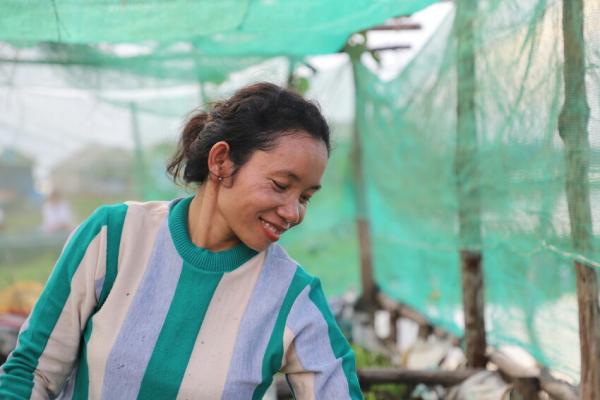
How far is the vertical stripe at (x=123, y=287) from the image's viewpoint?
4.88ft

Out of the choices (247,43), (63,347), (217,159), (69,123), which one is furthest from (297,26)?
(69,123)

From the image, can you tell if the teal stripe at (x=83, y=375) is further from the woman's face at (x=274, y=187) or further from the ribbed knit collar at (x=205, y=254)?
the woman's face at (x=274, y=187)

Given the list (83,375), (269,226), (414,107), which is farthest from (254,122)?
(414,107)

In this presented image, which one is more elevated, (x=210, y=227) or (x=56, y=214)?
(x=210, y=227)

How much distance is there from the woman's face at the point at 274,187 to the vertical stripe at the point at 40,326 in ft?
1.15

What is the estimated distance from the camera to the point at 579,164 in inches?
88.1

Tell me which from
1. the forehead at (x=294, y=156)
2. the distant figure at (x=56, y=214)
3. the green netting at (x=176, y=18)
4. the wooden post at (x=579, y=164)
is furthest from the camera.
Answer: the distant figure at (x=56, y=214)

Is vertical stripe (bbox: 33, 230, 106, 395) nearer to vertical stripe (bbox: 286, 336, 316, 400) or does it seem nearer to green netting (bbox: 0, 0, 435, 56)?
vertical stripe (bbox: 286, 336, 316, 400)

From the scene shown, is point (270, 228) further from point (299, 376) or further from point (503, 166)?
point (503, 166)

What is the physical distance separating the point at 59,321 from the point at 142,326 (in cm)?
19

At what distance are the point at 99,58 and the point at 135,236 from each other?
269 centimetres

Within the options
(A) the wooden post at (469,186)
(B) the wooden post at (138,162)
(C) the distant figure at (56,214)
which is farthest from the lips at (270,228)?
(C) the distant figure at (56,214)

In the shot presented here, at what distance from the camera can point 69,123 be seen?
19.2 feet

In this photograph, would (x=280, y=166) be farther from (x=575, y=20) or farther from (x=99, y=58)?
(x=99, y=58)
